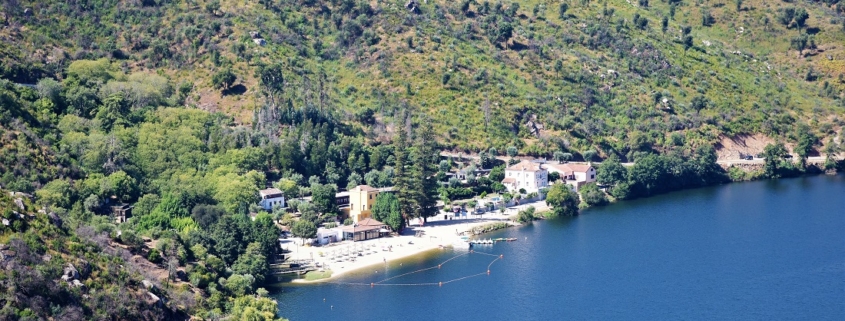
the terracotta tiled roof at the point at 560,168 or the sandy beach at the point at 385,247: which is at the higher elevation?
the terracotta tiled roof at the point at 560,168

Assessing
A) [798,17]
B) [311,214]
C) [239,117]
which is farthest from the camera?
[798,17]

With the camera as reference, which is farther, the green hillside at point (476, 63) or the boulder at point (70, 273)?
the green hillside at point (476, 63)

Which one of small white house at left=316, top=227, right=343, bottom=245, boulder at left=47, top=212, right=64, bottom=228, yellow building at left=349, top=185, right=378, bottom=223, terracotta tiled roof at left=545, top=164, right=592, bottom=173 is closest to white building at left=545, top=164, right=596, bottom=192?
terracotta tiled roof at left=545, top=164, right=592, bottom=173

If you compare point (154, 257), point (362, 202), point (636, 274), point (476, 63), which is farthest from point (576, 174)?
point (154, 257)

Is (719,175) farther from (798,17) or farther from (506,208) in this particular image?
(798,17)

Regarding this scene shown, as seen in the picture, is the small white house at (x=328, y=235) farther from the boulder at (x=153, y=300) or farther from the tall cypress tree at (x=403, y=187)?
the boulder at (x=153, y=300)

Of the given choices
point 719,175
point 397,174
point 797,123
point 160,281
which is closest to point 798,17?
point 797,123

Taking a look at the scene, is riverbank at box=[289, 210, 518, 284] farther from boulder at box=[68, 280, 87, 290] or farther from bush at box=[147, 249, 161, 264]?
boulder at box=[68, 280, 87, 290]

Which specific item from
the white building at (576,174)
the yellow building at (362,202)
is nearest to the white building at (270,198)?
the yellow building at (362,202)
